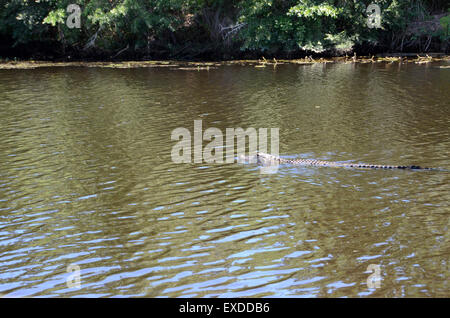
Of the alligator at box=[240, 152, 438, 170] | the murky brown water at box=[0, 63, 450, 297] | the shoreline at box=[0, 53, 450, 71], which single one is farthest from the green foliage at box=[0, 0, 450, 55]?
the alligator at box=[240, 152, 438, 170]

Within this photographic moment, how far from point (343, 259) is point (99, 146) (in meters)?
8.46

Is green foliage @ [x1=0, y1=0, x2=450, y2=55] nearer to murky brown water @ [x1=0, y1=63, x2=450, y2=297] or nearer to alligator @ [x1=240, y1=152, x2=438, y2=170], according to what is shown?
murky brown water @ [x1=0, y1=63, x2=450, y2=297]

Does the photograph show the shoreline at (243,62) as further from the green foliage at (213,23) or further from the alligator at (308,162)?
the alligator at (308,162)

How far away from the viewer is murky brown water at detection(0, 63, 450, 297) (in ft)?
24.1

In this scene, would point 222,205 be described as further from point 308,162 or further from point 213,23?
point 213,23

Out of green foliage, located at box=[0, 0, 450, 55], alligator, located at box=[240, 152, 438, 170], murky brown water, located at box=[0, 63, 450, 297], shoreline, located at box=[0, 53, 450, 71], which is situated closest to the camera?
murky brown water, located at box=[0, 63, 450, 297]

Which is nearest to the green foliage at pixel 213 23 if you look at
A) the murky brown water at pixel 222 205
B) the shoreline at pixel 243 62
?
the shoreline at pixel 243 62

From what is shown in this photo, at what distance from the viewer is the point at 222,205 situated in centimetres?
997

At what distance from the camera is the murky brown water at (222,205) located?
290 inches

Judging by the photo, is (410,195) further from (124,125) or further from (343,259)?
(124,125)

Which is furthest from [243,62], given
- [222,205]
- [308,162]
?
[222,205]

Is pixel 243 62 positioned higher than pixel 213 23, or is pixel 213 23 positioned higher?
pixel 213 23

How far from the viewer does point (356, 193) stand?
34.3 ft

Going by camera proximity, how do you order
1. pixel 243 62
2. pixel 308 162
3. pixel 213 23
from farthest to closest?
pixel 213 23
pixel 243 62
pixel 308 162
